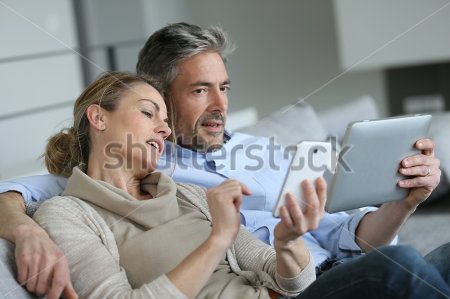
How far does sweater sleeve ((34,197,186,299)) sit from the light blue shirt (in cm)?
30

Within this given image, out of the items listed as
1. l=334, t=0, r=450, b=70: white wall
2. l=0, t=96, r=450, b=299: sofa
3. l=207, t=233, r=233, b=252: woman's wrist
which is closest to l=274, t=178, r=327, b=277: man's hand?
l=207, t=233, r=233, b=252: woman's wrist

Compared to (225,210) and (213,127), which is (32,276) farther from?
(213,127)

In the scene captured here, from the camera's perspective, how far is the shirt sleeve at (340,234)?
197 cm

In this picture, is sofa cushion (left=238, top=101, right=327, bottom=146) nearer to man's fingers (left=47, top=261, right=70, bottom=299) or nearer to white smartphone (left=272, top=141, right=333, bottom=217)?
white smartphone (left=272, top=141, right=333, bottom=217)

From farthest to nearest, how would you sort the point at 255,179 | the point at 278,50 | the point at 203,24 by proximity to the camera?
the point at 203,24
the point at 278,50
the point at 255,179

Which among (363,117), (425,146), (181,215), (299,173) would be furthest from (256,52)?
(299,173)

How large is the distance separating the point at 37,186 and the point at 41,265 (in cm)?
45

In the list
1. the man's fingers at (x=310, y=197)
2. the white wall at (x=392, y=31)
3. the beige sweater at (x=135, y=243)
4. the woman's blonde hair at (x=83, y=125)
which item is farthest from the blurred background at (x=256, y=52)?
the man's fingers at (x=310, y=197)

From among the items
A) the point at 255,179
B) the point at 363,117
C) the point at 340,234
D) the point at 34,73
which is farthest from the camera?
the point at 34,73

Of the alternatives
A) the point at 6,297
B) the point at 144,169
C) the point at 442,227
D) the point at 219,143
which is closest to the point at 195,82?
the point at 219,143

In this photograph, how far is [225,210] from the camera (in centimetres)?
138

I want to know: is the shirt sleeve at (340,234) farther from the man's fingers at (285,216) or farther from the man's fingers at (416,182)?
the man's fingers at (285,216)

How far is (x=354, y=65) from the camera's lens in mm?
4578

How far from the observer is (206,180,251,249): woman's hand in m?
1.38
